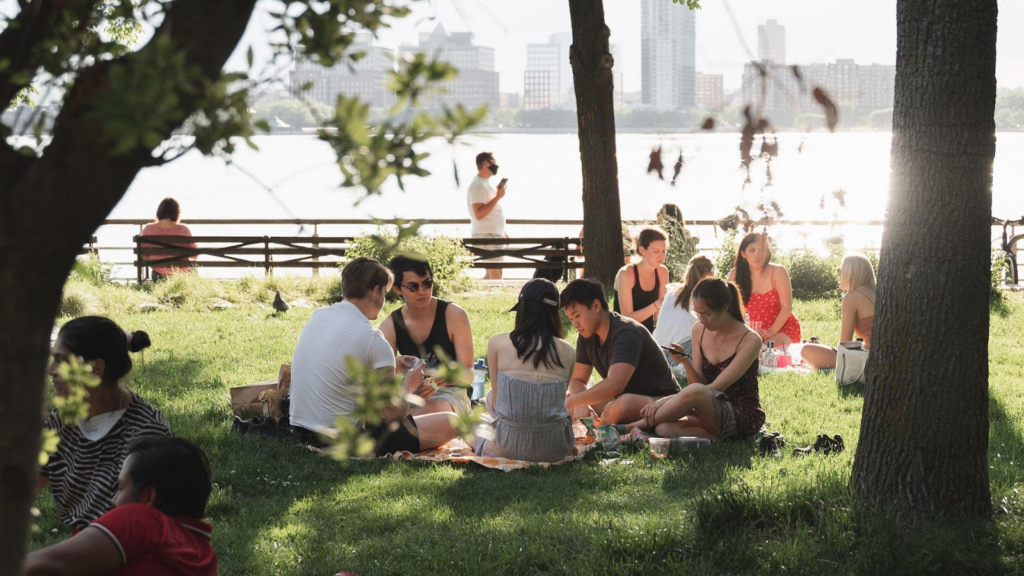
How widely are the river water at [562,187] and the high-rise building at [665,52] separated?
166 mm

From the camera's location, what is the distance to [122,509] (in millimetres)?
2715

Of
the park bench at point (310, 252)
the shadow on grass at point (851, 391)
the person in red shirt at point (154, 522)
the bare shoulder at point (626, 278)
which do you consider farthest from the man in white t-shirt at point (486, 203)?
the person in red shirt at point (154, 522)

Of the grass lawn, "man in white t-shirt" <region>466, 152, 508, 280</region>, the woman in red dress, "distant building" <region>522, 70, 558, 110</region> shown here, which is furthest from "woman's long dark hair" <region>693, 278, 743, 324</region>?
"man in white t-shirt" <region>466, 152, 508, 280</region>

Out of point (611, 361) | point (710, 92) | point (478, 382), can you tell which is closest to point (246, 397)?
point (478, 382)

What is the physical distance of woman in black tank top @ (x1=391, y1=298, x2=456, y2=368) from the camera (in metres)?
6.84

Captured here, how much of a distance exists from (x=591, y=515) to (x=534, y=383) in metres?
1.17

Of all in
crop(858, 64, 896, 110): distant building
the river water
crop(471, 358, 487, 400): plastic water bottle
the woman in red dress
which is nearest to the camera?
the river water

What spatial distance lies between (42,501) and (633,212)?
11.4m

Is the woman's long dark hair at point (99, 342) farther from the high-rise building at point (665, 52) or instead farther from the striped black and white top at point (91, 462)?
the high-rise building at point (665, 52)

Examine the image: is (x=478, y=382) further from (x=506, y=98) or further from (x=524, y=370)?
(x=506, y=98)

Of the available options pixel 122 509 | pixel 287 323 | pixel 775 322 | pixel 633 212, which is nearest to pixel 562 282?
pixel 633 212

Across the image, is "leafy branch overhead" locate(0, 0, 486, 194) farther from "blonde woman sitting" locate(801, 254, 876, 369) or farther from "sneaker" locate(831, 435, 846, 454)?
"blonde woman sitting" locate(801, 254, 876, 369)

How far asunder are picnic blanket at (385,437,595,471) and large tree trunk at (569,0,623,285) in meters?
5.58

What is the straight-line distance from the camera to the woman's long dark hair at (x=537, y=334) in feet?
19.4
